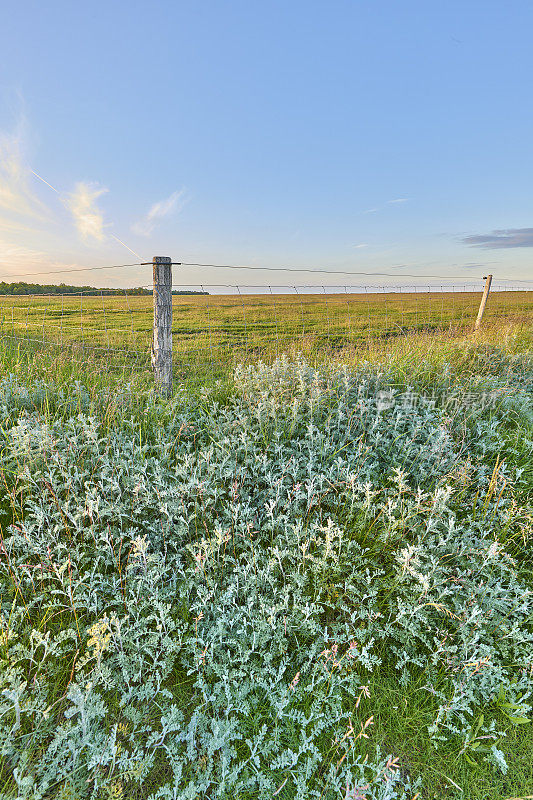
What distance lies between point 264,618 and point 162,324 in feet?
15.5

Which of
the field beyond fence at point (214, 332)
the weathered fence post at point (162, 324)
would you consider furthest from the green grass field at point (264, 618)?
the field beyond fence at point (214, 332)

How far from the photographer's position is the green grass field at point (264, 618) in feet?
7.57

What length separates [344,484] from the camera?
13.1 ft

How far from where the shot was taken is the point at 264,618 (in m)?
2.97

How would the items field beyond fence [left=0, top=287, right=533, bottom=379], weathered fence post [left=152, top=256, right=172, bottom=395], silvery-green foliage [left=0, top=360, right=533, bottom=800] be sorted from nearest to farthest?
1. silvery-green foliage [left=0, top=360, right=533, bottom=800]
2. weathered fence post [left=152, top=256, right=172, bottom=395]
3. field beyond fence [left=0, top=287, right=533, bottom=379]

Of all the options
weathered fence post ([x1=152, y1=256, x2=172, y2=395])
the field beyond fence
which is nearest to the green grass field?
weathered fence post ([x1=152, y1=256, x2=172, y2=395])

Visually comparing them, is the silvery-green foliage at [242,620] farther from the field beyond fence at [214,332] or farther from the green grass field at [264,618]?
the field beyond fence at [214,332]

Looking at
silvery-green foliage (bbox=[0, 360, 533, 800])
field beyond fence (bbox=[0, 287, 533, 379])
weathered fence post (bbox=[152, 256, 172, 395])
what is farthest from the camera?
field beyond fence (bbox=[0, 287, 533, 379])

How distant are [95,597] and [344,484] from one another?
7.72 feet

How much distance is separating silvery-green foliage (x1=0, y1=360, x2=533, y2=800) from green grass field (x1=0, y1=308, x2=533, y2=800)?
0.02m

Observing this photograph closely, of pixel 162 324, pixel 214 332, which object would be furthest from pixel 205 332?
pixel 162 324

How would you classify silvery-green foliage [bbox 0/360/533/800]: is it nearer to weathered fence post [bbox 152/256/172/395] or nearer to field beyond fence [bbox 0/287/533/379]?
weathered fence post [bbox 152/256/172/395]

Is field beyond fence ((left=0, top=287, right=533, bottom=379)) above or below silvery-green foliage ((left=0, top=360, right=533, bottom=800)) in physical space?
above

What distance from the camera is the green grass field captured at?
2.31m
